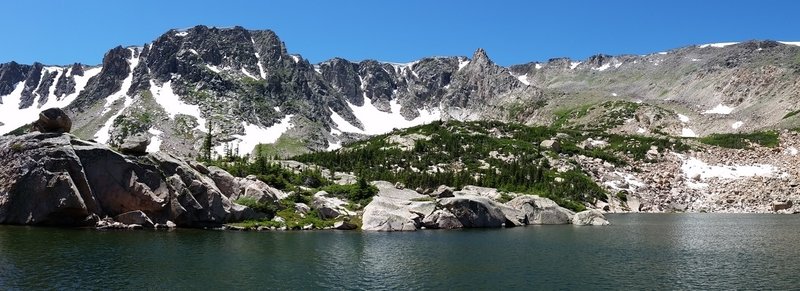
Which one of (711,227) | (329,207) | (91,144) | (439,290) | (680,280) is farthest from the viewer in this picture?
(711,227)

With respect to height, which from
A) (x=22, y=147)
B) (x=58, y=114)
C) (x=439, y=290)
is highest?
(x=58, y=114)

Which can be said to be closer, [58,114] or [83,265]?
[83,265]

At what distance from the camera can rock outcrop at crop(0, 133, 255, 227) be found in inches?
3278

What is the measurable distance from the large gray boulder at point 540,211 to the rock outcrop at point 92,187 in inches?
2514

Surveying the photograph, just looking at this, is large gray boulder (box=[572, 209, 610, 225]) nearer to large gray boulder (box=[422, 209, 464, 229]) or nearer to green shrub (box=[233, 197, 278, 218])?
large gray boulder (box=[422, 209, 464, 229])

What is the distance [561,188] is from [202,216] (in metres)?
126

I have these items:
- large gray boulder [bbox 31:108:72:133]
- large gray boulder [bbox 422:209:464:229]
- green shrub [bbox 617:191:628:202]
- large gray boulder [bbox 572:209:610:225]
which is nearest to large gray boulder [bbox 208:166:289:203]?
large gray boulder [bbox 31:108:72:133]

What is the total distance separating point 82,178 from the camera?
84562 mm

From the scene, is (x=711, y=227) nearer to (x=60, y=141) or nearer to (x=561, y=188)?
(x=561, y=188)

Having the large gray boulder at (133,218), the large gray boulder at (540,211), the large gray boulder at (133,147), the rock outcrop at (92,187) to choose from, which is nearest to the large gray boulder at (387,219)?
the rock outcrop at (92,187)

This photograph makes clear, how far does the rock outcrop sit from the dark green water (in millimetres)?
5769

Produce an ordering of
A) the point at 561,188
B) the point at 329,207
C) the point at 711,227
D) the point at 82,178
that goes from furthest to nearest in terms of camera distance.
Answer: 1. the point at 561,188
2. the point at 711,227
3. the point at 329,207
4. the point at 82,178

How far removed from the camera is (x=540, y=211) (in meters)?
127

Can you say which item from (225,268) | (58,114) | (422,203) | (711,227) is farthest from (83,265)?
(711,227)
